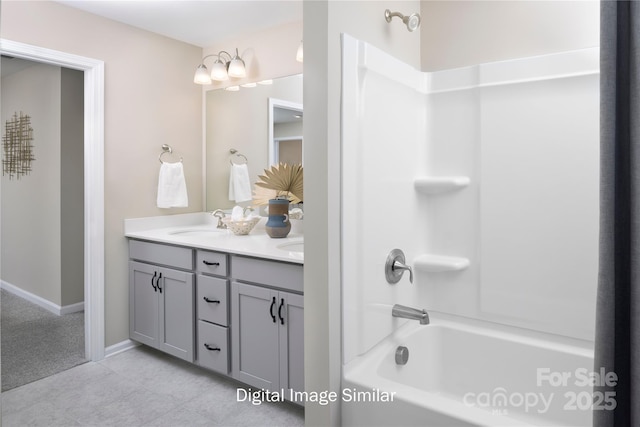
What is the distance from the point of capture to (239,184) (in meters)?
3.37

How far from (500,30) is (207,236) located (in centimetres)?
225

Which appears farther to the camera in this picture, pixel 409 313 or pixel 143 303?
pixel 143 303

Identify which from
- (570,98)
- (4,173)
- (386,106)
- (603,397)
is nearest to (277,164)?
(386,106)

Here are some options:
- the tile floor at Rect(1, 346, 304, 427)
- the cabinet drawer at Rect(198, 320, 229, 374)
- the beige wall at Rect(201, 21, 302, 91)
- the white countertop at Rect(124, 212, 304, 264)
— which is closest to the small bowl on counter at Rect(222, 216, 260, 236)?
the white countertop at Rect(124, 212, 304, 264)

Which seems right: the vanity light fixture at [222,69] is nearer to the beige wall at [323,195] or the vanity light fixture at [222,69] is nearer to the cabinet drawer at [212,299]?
the cabinet drawer at [212,299]

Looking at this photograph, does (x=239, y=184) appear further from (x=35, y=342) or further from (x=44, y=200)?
(x=44, y=200)

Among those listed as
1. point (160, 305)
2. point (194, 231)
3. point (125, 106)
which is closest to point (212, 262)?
point (160, 305)

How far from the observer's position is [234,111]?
3402mm

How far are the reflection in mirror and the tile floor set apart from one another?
1592 millimetres

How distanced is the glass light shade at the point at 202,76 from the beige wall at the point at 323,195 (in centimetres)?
215

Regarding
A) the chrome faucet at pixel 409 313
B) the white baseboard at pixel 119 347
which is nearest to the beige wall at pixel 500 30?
the chrome faucet at pixel 409 313

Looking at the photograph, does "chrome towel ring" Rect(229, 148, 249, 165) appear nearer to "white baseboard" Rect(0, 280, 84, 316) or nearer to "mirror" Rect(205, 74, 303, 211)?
"mirror" Rect(205, 74, 303, 211)

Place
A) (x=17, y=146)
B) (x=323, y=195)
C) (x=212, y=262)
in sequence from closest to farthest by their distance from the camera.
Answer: (x=323, y=195) → (x=212, y=262) → (x=17, y=146)

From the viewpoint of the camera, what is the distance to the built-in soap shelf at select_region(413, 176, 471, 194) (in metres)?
2.02
